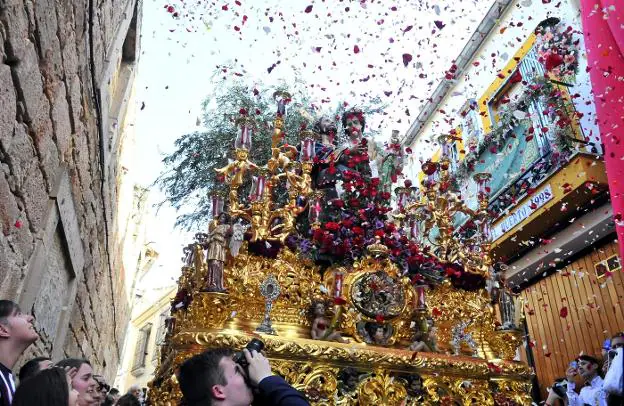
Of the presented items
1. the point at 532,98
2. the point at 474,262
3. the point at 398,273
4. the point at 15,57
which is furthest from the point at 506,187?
the point at 15,57

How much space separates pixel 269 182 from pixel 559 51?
22.7ft

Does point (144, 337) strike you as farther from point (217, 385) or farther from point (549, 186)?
point (217, 385)

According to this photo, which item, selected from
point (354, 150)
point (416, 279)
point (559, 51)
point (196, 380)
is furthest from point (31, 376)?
point (559, 51)

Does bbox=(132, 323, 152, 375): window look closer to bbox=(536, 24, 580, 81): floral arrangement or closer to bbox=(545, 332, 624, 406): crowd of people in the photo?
bbox=(545, 332, 624, 406): crowd of people

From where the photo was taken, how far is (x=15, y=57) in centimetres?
247

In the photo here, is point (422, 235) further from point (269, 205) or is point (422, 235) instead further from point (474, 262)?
point (269, 205)

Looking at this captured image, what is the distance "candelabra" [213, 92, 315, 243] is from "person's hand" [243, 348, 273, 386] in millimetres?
2375

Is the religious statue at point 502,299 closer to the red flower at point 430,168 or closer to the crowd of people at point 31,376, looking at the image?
the red flower at point 430,168

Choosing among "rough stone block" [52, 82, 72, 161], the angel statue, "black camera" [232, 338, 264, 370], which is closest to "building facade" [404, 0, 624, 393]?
the angel statue

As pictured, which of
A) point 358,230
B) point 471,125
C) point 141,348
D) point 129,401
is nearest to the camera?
point 358,230

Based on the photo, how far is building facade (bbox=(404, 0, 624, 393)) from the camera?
7.49 meters

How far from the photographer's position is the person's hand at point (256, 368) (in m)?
1.57

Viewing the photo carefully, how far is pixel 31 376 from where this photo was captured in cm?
193

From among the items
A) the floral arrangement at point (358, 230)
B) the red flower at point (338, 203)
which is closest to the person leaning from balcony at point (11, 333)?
the floral arrangement at point (358, 230)
